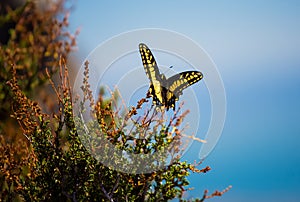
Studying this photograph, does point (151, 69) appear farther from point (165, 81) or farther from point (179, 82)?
point (179, 82)

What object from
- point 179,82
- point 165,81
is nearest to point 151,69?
point 165,81

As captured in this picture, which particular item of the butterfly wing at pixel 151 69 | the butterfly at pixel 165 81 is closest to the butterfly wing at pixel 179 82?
the butterfly at pixel 165 81

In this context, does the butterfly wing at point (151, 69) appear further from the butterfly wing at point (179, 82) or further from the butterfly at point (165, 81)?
the butterfly wing at point (179, 82)

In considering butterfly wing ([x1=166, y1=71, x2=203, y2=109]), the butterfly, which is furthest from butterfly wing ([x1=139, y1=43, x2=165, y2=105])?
butterfly wing ([x1=166, y1=71, x2=203, y2=109])

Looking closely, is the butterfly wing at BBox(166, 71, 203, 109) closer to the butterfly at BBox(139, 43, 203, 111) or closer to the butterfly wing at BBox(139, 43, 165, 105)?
the butterfly at BBox(139, 43, 203, 111)

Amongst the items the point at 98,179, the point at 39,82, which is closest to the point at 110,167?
the point at 98,179

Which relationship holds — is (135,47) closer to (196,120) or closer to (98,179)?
(196,120)
